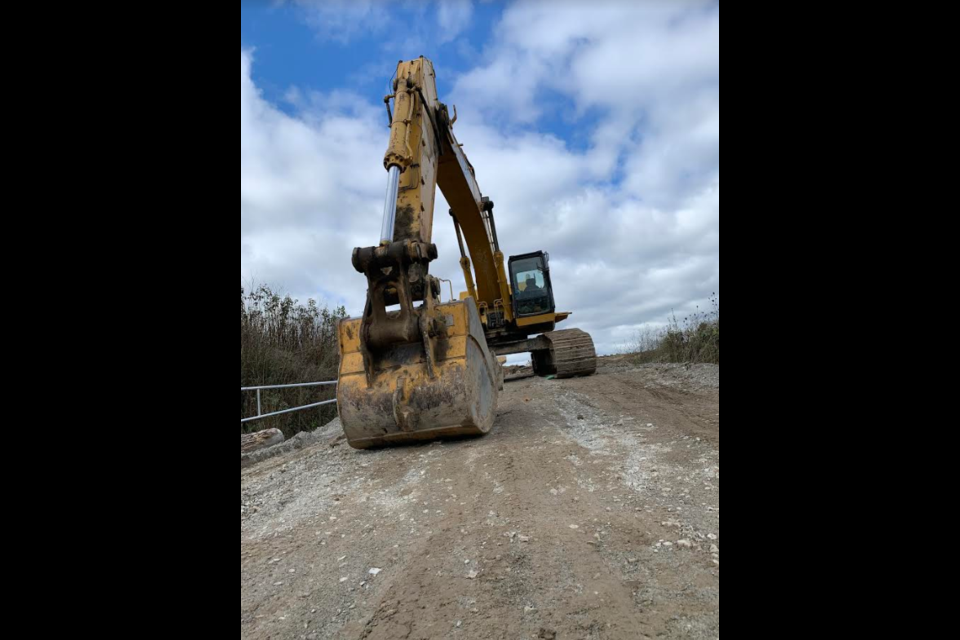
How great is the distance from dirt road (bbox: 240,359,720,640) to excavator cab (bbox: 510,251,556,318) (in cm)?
599

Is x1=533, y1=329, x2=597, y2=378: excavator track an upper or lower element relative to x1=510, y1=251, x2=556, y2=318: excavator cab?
lower

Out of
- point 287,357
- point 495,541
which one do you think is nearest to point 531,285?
point 287,357

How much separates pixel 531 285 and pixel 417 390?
6465 mm

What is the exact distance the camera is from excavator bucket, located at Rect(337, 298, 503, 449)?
4500 mm

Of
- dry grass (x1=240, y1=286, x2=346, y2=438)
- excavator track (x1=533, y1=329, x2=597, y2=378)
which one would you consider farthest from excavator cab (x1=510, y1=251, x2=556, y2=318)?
dry grass (x1=240, y1=286, x2=346, y2=438)

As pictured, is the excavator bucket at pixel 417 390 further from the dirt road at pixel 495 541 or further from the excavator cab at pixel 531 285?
the excavator cab at pixel 531 285

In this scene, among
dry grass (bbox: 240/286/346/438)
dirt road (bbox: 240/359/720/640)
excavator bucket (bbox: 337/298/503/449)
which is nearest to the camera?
dirt road (bbox: 240/359/720/640)

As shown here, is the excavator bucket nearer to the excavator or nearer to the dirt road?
the excavator
